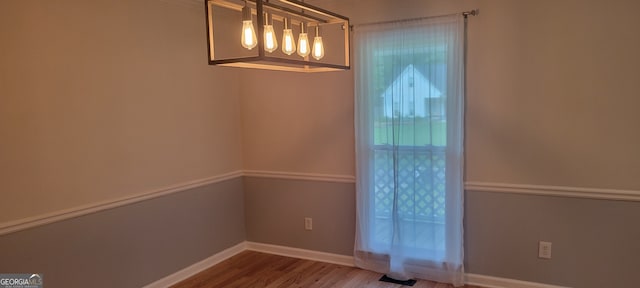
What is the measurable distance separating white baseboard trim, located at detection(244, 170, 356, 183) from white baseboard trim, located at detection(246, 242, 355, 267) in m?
0.71

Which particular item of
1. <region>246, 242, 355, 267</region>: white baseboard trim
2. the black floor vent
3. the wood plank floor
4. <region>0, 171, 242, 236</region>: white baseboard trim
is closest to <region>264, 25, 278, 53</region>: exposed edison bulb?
<region>0, 171, 242, 236</region>: white baseboard trim

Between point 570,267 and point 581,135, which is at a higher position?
point 581,135

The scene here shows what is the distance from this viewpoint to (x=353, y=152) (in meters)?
3.58

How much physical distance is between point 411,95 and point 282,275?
1898 millimetres

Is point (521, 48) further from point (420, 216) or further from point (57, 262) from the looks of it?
point (57, 262)

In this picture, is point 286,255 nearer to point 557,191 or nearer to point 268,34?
point 557,191

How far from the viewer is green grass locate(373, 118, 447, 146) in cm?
316

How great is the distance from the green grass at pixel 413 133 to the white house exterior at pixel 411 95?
77 mm

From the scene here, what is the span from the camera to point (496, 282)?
315cm

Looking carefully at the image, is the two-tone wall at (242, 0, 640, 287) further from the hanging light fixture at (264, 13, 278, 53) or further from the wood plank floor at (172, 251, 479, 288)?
the hanging light fixture at (264, 13, 278, 53)


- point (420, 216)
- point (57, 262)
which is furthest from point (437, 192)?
point (57, 262)

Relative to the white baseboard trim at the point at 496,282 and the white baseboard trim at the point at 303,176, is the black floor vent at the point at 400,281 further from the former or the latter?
the white baseboard trim at the point at 303,176

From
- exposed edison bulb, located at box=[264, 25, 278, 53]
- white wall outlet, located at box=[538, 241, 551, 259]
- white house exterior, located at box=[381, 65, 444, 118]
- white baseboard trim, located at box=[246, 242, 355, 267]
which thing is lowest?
white baseboard trim, located at box=[246, 242, 355, 267]

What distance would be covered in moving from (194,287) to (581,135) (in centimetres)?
315
